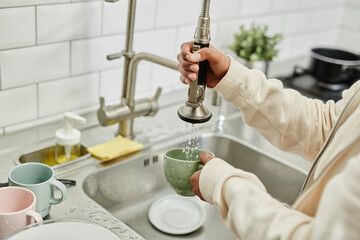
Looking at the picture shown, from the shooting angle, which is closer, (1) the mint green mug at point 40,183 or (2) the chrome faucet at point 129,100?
(1) the mint green mug at point 40,183

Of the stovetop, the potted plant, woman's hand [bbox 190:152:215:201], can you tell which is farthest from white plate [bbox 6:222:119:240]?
the stovetop

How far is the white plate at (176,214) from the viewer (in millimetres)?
1145

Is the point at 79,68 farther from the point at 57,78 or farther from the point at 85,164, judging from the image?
the point at 85,164

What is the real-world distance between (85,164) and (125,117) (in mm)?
168

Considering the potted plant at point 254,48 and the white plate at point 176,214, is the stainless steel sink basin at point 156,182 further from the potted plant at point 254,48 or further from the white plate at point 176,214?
the potted plant at point 254,48

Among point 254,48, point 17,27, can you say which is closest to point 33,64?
point 17,27

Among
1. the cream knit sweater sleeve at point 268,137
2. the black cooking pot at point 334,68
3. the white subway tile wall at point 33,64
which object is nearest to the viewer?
the cream knit sweater sleeve at point 268,137

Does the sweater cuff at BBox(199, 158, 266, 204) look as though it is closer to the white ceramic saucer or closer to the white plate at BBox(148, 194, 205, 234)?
the white ceramic saucer

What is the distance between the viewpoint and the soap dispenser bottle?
1.09m

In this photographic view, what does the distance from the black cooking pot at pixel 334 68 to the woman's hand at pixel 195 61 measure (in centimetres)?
82

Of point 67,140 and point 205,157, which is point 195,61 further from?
point 67,140

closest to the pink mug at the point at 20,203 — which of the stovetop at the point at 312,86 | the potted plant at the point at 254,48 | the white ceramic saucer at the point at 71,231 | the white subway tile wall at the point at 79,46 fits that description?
the white ceramic saucer at the point at 71,231

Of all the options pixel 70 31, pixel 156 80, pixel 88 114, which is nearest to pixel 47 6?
pixel 70 31

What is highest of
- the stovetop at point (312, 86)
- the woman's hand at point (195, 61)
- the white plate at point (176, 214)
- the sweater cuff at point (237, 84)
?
the woman's hand at point (195, 61)
